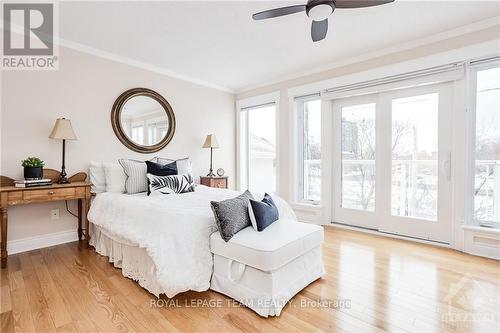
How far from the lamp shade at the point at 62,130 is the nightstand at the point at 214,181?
2.02 meters

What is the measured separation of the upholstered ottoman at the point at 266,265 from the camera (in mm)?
1707

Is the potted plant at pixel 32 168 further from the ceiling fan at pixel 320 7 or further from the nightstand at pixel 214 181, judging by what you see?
the ceiling fan at pixel 320 7

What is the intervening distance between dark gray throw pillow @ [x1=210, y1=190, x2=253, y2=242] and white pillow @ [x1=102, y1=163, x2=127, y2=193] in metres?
1.70

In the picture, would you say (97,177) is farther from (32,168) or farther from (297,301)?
(297,301)

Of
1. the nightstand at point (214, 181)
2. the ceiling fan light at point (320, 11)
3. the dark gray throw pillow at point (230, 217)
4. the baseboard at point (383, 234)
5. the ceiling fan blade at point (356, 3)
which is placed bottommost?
the baseboard at point (383, 234)

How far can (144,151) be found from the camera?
12.4ft

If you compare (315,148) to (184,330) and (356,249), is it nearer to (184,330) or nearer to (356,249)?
(356,249)

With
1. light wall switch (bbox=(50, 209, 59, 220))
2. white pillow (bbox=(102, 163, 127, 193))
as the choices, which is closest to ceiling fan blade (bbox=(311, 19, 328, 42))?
white pillow (bbox=(102, 163, 127, 193))

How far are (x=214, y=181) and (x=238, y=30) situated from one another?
2381 mm

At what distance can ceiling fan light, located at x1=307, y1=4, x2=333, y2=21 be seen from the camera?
1871 millimetres

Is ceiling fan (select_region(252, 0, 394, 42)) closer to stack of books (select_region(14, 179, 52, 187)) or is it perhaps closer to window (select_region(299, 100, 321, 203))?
window (select_region(299, 100, 321, 203))

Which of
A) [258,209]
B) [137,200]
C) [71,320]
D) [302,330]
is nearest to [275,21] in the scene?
[258,209]

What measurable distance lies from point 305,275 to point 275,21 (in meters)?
2.47
